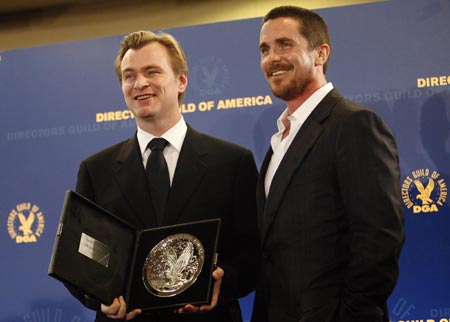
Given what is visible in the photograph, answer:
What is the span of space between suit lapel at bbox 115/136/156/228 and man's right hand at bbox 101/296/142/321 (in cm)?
34

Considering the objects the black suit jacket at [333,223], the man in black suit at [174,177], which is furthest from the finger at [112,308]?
the black suit jacket at [333,223]

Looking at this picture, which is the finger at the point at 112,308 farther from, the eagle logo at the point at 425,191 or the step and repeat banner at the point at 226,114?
the eagle logo at the point at 425,191

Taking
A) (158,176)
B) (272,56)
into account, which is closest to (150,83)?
(158,176)

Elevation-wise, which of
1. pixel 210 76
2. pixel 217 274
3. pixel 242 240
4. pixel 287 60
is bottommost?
pixel 217 274

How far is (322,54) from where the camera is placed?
9.04 ft

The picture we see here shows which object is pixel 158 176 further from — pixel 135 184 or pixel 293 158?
pixel 293 158

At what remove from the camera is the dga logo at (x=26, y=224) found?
443 cm

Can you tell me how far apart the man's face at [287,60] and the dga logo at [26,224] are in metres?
2.26

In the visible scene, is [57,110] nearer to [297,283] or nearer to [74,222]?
[74,222]

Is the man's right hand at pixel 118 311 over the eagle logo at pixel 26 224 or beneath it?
beneath

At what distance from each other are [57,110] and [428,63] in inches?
89.4

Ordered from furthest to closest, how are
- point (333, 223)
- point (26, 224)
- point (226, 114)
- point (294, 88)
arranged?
point (26, 224)
point (226, 114)
point (294, 88)
point (333, 223)

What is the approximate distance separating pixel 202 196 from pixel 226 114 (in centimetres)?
157

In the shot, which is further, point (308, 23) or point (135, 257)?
point (308, 23)
